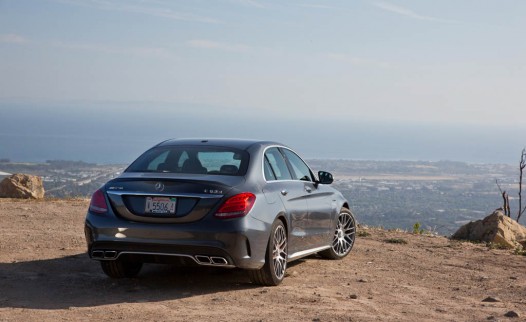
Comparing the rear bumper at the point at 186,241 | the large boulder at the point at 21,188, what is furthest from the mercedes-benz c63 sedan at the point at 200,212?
the large boulder at the point at 21,188

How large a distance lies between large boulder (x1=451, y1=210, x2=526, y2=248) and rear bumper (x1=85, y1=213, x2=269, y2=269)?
7127mm

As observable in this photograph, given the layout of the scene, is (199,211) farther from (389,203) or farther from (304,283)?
(389,203)

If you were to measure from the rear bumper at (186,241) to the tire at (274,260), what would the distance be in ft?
0.88

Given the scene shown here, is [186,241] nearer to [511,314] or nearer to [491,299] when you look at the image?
[511,314]

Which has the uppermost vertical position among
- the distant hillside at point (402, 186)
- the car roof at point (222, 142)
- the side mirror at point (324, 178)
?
the car roof at point (222, 142)

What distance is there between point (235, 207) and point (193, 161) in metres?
1.08

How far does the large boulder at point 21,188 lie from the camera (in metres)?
19.5

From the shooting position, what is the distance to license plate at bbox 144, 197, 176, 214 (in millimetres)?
8633

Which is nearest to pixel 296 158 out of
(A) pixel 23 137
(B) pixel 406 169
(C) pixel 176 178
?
(C) pixel 176 178

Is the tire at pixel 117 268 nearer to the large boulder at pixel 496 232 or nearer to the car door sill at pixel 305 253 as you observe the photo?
the car door sill at pixel 305 253

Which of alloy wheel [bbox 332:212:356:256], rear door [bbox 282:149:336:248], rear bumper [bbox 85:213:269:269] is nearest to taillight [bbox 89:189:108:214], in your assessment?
rear bumper [bbox 85:213:269:269]

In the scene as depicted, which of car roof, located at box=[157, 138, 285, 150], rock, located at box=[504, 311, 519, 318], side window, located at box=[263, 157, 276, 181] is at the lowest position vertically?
rock, located at box=[504, 311, 519, 318]

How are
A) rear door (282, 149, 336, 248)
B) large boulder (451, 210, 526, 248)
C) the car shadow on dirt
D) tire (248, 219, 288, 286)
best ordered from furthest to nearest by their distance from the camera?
large boulder (451, 210, 526, 248)
rear door (282, 149, 336, 248)
tire (248, 219, 288, 286)
the car shadow on dirt

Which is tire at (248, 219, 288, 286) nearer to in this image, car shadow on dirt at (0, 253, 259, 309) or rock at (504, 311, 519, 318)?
car shadow on dirt at (0, 253, 259, 309)
